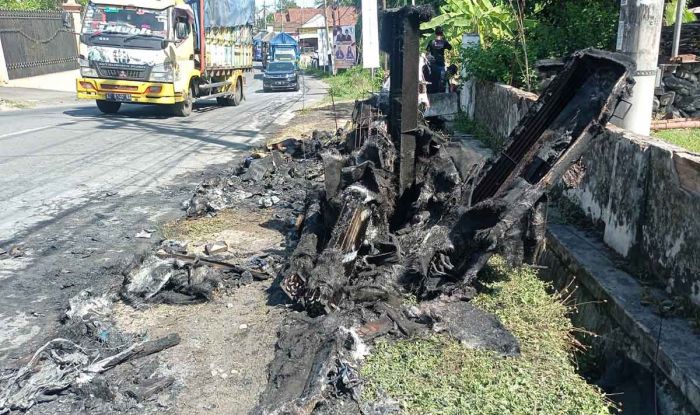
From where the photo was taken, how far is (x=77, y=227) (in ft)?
22.6

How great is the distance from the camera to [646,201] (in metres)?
4.32

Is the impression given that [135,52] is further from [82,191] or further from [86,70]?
[82,191]

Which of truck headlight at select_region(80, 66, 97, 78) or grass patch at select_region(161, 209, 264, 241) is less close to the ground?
truck headlight at select_region(80, 66, 97, 78)

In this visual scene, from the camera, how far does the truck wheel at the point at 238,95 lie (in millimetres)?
22422

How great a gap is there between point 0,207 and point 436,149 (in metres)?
5.80

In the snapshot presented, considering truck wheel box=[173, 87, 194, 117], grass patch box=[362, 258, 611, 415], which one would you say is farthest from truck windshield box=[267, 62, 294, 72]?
grass patch box=[362, 258, 611, 415]

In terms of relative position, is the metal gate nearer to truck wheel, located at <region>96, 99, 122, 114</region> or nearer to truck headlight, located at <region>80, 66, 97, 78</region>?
truck wheel, located at <region>96, 99, 122, 114</region>

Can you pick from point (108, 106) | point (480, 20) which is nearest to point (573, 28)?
point (480, 20)

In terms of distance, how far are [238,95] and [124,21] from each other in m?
7.86

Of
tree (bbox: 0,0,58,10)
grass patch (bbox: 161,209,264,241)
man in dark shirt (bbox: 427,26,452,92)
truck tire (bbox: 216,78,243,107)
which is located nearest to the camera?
grass patch (bbox: 161,209,264,241)

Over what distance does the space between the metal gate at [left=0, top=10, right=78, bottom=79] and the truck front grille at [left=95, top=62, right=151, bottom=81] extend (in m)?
10.8

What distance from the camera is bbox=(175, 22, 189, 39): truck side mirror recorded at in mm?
15925

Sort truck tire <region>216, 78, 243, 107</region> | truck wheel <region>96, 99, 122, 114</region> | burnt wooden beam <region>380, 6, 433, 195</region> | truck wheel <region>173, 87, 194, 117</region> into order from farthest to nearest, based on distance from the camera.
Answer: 1. truck tire <region>216, 78, 243, 107</region>
2. truck wheel <region>173, 87, 194, 117</region>
3. truck wheel <region>96, 99, 122, 114</region>
4. burnt wooden beam <region>380, 6, 433, 195</region>

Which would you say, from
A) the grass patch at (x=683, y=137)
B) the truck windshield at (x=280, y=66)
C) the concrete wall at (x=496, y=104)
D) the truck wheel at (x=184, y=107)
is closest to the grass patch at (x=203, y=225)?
the concrete wall at (x=496, y=104)
